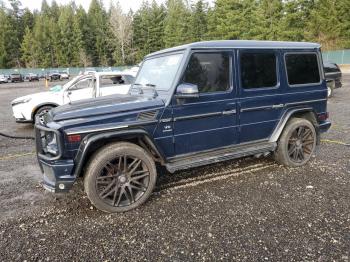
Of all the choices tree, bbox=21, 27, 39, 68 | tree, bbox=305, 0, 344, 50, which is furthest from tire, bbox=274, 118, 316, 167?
tree, bbox=21, 27, 39, 68

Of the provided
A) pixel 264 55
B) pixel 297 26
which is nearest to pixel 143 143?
pixel 264 55

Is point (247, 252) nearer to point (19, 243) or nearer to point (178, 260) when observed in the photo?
point (178, 260)

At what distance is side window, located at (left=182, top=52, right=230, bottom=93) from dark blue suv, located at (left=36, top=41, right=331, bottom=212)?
0.05 ft

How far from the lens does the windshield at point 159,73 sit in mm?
4373

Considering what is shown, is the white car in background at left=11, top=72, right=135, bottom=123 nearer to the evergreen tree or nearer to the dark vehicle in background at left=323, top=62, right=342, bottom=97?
the dark vehicle in background at left=323, top=62, right=342, bottom=97

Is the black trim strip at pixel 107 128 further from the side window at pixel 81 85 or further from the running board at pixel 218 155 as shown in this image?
the side window at pixel 81 85

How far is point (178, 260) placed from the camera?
3.03 metres

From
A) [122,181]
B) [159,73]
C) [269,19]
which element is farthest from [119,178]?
[269,19]

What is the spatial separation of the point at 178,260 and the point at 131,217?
1.05 m

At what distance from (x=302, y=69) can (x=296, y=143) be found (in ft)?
4.20

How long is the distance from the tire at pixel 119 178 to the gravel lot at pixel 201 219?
0.16m

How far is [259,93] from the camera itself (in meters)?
4.83

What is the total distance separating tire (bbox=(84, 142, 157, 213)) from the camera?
12.6 feet

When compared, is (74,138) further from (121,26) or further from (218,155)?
(121,26)
